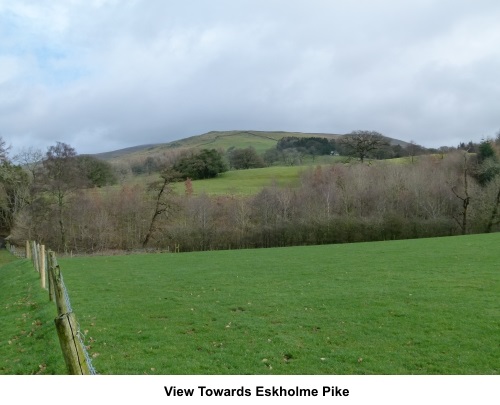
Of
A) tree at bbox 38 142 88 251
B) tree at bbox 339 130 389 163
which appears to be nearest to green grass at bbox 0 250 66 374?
tree at bbox 38 142 88 251

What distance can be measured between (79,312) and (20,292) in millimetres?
6873

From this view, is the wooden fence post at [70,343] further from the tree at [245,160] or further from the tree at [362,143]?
the tree at [245,160]

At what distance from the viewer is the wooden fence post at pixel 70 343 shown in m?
5.87

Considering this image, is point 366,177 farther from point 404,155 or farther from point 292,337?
point 292,337

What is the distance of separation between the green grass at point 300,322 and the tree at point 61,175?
45204mm

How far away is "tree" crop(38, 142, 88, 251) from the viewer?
62781mm

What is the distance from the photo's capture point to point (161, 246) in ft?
197

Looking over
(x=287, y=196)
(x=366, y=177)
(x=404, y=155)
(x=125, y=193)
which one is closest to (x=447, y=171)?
(x=366, y=177)

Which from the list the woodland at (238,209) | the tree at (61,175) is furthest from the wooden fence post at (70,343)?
the tree at (61,175)

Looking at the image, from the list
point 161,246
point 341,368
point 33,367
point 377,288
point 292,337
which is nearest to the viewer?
point 341,368

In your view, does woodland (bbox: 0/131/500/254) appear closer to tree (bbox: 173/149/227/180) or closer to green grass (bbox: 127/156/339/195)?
green grass (bbox: 127/156/339/195)

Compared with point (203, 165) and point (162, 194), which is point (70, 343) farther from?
point (203, 165)

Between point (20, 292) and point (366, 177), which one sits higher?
point (366, 177)

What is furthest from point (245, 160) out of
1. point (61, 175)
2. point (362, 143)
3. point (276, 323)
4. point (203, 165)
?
point (276, 323)
